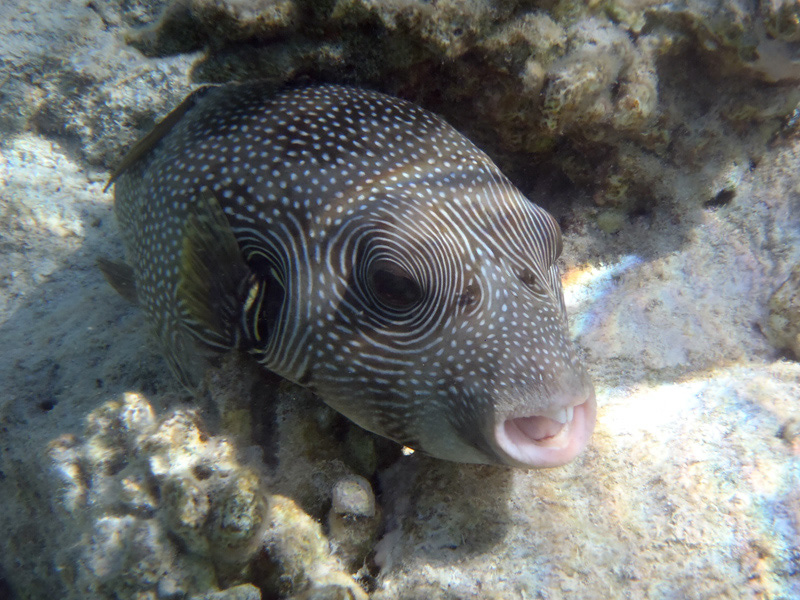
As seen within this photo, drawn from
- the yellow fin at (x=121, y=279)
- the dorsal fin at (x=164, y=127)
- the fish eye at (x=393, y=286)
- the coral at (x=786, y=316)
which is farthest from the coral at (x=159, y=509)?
the coral at (x=786, y=316)

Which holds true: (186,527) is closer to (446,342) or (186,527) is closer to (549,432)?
(446,342)

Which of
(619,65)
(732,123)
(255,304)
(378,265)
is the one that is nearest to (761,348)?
(732,123)

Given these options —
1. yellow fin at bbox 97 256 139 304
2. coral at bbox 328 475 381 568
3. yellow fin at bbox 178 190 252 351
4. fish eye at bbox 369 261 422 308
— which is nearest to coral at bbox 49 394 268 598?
coral at bbox 328 475 381 568

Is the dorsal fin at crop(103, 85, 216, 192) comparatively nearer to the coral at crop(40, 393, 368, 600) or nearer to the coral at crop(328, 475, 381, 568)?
the coral at crop(40, 393, 368, 600)

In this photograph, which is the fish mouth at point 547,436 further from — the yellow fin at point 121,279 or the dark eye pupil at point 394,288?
the yellow fin at point 121,279

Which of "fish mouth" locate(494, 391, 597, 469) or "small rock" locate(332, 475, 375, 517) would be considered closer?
"fish mouth" locate(494, 391, 597, 469)
